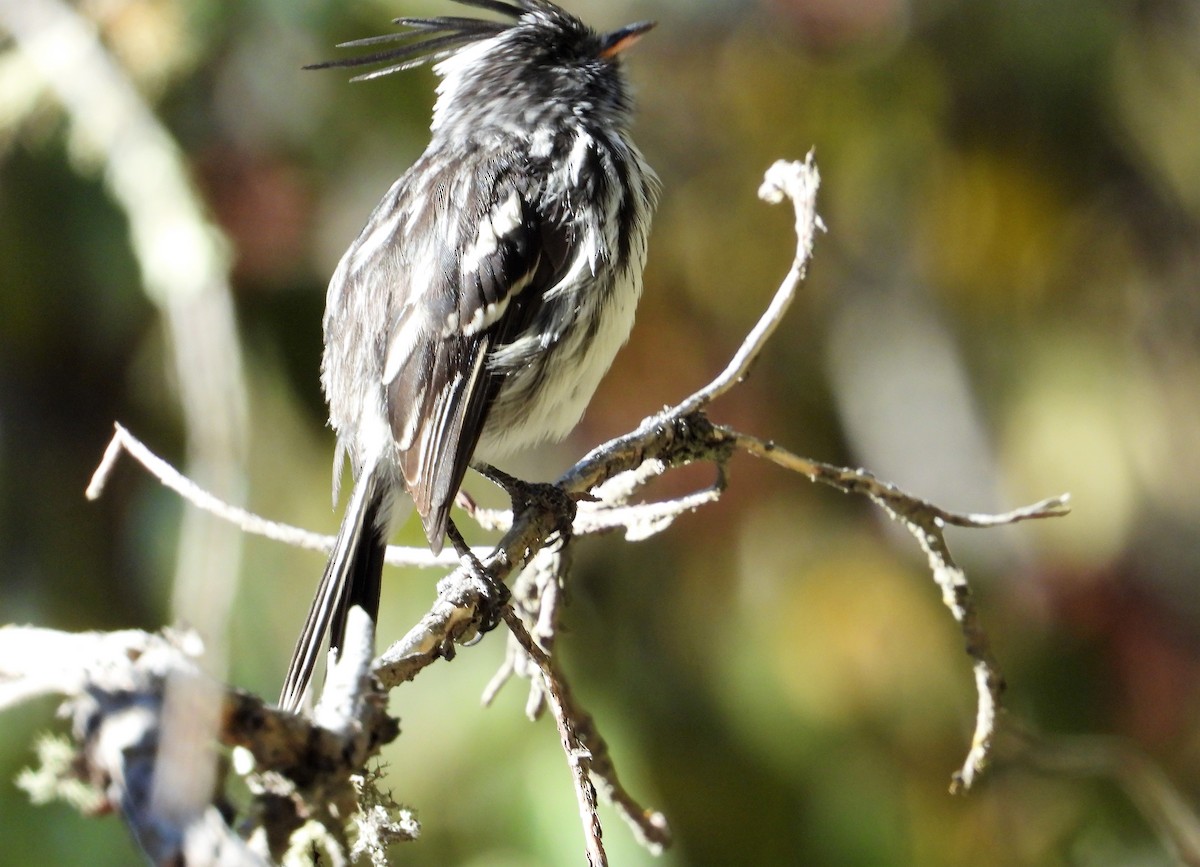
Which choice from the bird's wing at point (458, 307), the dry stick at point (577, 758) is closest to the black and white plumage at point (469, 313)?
the bird's wing at point (458, 307)

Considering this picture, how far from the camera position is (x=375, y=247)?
289 centimetres

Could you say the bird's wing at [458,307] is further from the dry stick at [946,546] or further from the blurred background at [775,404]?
the blurred background at [775,404]

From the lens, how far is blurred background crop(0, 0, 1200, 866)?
3.97m

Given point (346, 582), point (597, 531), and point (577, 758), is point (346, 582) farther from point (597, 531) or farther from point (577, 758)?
point (577, 758)

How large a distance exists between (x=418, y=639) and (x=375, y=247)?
4.62ft

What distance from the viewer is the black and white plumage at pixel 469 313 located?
2.54m

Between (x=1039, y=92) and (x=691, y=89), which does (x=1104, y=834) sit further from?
(x=691, y=89)

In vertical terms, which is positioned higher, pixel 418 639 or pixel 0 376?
pixel 0 376

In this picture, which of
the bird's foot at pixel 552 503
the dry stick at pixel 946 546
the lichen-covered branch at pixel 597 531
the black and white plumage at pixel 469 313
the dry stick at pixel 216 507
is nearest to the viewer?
the lichen-covered branch at pixel 597 531

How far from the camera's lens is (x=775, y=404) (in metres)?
4.84

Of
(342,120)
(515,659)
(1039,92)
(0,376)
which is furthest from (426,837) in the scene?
(1039,92)

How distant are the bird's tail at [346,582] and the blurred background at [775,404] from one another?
0.96 metres

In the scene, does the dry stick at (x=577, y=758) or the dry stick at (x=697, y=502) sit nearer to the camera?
the dry stick at (x=577, y=758)

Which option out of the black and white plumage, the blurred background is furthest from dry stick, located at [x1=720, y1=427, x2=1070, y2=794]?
the blurred background
